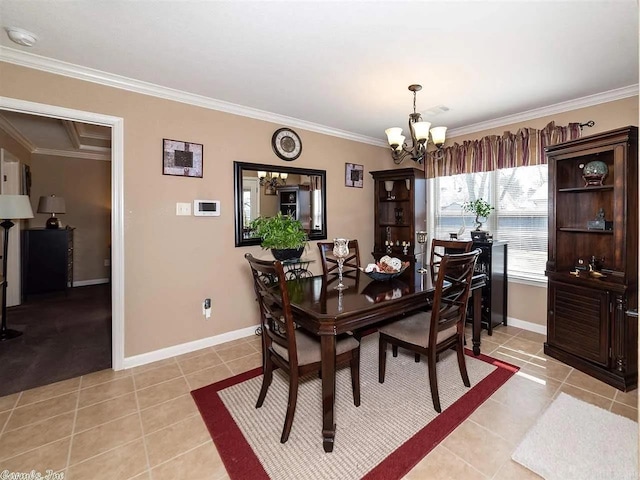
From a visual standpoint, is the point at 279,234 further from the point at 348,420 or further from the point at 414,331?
the point at 348,420

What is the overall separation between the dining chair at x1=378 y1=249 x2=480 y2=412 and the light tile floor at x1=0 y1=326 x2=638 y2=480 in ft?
1.14

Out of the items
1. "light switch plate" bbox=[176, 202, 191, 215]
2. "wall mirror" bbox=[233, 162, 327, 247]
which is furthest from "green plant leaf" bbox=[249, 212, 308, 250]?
"light switch plate" bbox=[176, 202, 191, 215]

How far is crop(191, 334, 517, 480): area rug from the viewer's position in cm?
158

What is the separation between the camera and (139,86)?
102 inches

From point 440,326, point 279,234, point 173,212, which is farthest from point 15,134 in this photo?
point 440,326

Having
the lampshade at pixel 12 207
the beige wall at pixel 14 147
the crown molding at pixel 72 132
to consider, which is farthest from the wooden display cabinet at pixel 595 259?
the beige wall at pixel 14 147

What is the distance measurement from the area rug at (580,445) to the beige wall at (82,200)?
274 inches

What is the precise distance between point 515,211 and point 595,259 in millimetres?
1023

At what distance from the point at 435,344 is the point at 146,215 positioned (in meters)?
2.55

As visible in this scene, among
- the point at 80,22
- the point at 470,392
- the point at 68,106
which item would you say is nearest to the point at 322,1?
the point at 80,22

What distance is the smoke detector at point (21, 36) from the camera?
1.88 meters

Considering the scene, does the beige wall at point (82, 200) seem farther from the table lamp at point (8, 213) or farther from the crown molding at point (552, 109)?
the crown molding at point (552, 109)

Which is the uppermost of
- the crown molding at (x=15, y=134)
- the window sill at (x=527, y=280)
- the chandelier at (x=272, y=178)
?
the crown molding at (x=15, y=134)

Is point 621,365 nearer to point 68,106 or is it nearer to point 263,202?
point 263,202
